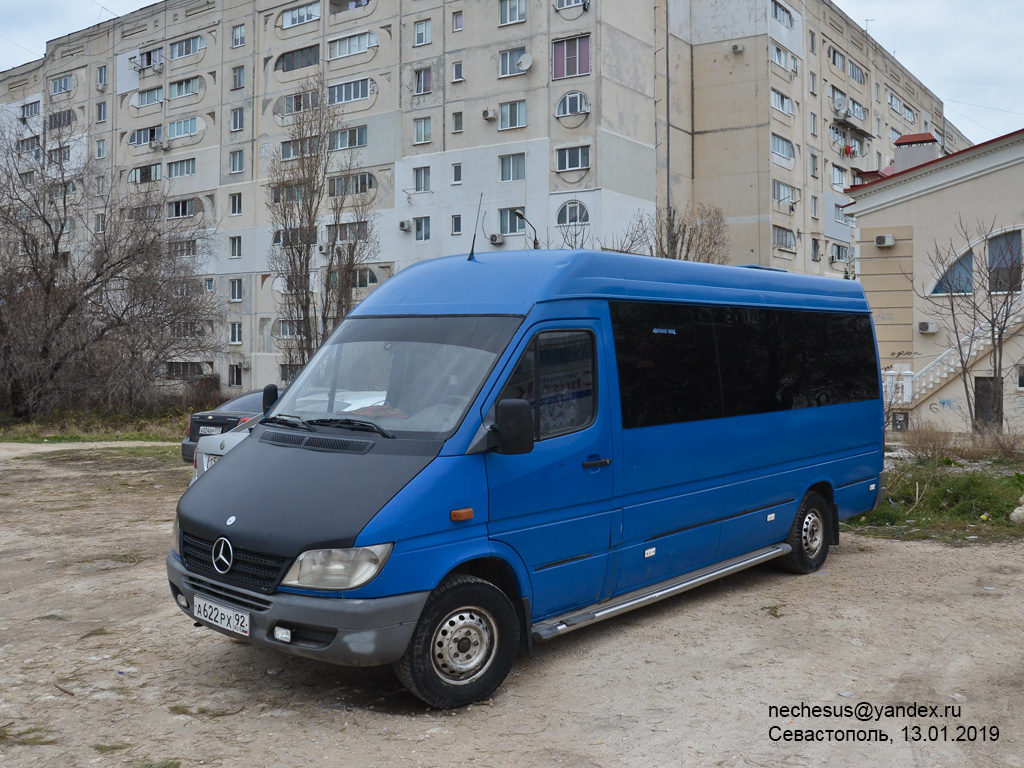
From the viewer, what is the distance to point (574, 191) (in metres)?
40.0

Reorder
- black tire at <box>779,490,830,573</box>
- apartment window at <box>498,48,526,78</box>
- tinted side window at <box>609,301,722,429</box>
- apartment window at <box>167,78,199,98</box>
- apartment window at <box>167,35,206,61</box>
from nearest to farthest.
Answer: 1. tinted side window at <box>609,301,722,429</box>
2. black tire at <box>779,490,830,573</box>
3. apartment window at <box>498,48,526,78</box>
4. apartment window at <box>167,35,206,61</box>
5. apartment window at <box>167,78,199,98</box>

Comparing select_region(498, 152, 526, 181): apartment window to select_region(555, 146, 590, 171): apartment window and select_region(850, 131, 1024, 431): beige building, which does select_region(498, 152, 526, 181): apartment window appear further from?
select_region(850, 131, 1024, 431): beige building

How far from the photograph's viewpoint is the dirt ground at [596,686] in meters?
4.57

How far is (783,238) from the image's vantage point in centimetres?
4694

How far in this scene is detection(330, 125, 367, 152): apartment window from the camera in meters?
46.9

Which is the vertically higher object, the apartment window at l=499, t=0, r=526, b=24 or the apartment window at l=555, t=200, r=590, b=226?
the apartment window at l=499, t=0, r=526, b=24

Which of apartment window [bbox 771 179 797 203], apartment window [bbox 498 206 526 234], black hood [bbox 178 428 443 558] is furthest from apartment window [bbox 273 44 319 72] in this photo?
black hood [bbox 178 428 443 558]

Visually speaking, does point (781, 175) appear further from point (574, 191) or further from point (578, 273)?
point (578, 273)

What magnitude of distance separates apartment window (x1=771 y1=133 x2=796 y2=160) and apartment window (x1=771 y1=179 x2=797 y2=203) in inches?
57.0

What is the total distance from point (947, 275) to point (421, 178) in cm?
2645

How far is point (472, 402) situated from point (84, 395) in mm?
28863

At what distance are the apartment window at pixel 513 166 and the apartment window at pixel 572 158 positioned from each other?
1777mm

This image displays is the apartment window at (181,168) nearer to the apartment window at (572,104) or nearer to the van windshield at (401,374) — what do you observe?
the apartment window at (572,104)

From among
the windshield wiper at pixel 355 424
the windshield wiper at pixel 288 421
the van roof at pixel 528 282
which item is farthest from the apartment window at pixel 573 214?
the windshield wiper at pixel 355 424
